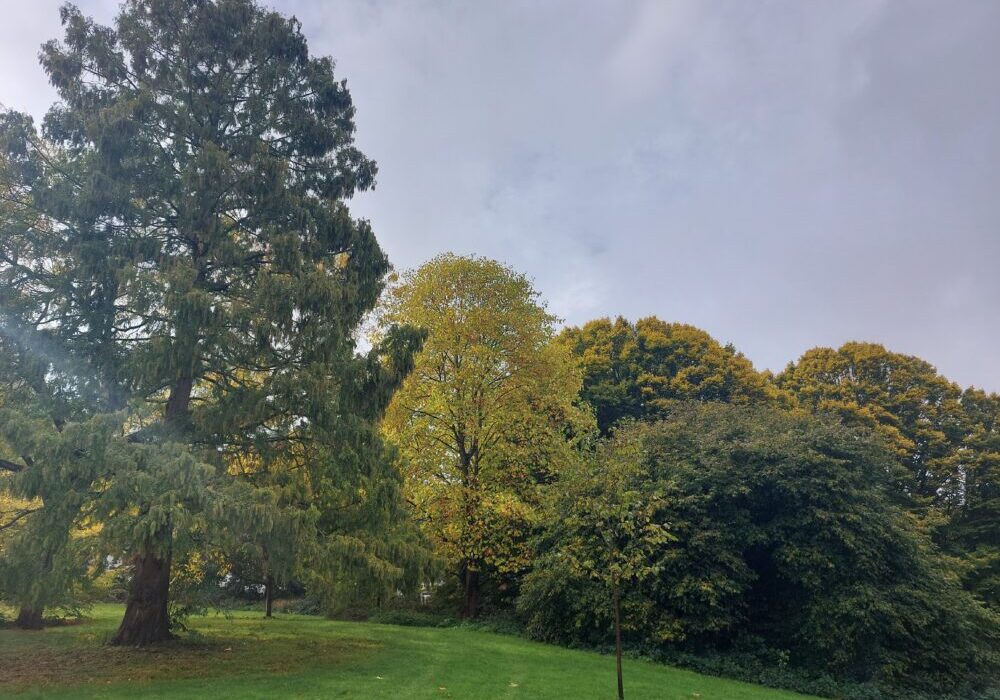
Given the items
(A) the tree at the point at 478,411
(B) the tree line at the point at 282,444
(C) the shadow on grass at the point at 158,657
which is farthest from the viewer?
(A) the tree at the point at 478,411

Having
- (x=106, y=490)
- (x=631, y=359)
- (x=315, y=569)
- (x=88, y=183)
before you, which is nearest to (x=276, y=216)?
(x=88, y=183)

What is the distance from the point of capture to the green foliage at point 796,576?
15.2 metres

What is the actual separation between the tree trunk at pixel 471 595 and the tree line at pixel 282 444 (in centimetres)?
273

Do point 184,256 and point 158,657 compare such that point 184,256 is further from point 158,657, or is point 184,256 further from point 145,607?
point 158,657

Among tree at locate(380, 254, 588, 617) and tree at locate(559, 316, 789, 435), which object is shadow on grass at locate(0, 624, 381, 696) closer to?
tree at locate(380, 254, 588, 617)

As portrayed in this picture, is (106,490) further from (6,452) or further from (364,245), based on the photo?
(364,245)

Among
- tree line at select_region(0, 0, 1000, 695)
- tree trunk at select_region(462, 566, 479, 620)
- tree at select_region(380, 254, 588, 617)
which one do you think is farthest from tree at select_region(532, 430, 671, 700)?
tree trunk at select_region(462, 566, 479, 620)

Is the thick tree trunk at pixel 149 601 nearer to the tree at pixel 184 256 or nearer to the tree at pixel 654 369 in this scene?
the tree at pixel 184 256

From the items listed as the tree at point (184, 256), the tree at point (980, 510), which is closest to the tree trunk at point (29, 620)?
the tree at point (184, 256)

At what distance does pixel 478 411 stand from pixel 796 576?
11.5 m

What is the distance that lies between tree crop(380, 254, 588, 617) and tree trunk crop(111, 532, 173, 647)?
8.58 meters

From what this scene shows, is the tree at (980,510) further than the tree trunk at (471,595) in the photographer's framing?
→ Yes

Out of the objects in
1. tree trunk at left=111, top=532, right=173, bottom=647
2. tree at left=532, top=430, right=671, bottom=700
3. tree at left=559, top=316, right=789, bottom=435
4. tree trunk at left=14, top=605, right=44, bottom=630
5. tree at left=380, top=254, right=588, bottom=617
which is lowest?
tree trunk at left=14, top=605, right=44, bottom=630

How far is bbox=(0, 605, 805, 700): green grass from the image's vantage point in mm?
9703
